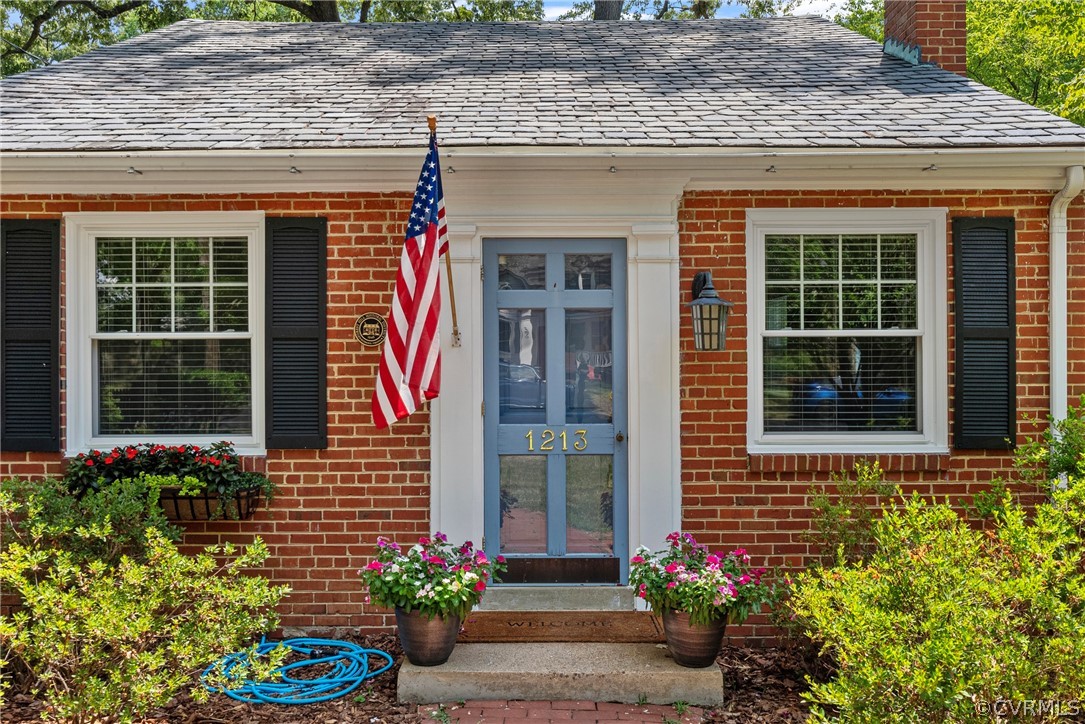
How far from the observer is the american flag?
4355 millimetres

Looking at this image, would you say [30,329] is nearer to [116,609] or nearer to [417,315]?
[116,609]

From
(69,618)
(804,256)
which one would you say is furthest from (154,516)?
(804,256)

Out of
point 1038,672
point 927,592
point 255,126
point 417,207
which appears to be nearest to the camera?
point 1038,672

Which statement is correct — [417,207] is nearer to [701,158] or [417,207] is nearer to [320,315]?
[320,315]

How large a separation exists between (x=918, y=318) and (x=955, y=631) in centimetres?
296

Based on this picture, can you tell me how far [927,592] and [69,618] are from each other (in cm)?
369

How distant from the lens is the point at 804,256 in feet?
16.8

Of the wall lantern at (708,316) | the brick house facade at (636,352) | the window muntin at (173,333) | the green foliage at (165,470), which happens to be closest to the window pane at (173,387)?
the window muntin at (173,333)

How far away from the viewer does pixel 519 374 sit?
5133 millimetres

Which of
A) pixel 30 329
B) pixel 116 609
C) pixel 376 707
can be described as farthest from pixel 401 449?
pixel 30 329

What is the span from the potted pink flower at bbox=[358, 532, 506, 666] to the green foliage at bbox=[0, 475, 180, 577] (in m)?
1.27

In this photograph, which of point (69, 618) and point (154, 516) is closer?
point (69, 618)

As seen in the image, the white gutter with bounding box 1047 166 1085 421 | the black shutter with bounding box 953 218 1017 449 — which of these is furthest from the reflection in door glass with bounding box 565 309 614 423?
the white gutter with bounding box 1047 166 1085 421

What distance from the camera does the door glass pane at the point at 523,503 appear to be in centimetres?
508
